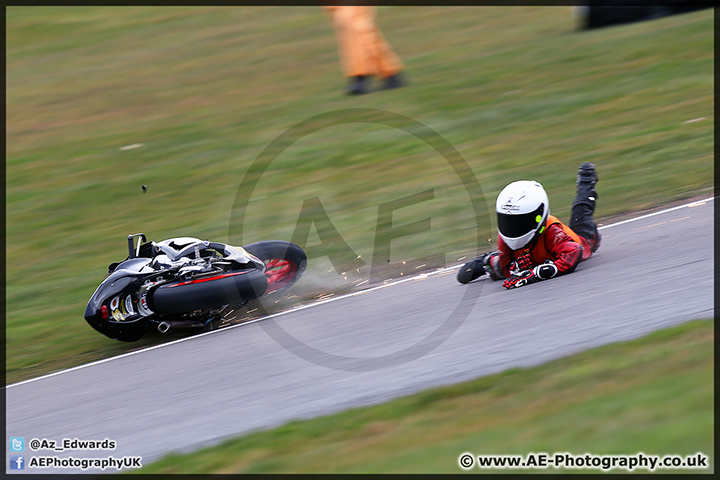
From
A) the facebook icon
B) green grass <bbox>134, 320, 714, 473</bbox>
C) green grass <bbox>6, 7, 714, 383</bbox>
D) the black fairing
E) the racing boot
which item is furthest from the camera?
green grass <bbox>6, 7, 714, 383</bbox>

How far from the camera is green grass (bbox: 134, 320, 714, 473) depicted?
365 centimetres

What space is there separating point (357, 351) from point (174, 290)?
2.00 meters

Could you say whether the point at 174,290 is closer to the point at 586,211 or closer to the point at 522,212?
the point at 522,212

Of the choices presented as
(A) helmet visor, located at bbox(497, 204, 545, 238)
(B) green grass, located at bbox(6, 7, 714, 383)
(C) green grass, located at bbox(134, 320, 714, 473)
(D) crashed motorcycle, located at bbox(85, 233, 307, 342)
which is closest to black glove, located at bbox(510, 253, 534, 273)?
(A) helmet visor, located at bbox(497, 204, 545, 238)

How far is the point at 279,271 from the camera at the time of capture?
26.4 feet

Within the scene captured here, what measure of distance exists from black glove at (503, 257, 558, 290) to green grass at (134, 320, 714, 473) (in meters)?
1.74

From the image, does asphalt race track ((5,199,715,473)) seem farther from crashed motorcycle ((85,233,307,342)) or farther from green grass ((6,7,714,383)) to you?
green grass ((6,7,714,383))

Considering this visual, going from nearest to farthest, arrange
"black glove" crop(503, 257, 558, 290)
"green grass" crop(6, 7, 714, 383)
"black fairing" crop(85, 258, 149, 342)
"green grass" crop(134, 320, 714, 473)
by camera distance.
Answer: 1. "green grass" crop(134, 320, 714, 473)
2. "black glove" crop(503, 257, 558, 290)
3. "black fairing" crop(85, 258, 149, 342)
4. "green grass" crop(6, 7, 714, 383)

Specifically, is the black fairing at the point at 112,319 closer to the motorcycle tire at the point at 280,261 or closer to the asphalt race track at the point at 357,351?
the asphalt race track at the point at 357,351

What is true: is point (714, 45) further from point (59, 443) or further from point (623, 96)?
point (59, 443)

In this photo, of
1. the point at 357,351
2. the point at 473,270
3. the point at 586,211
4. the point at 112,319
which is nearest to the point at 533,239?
the point at 473,270

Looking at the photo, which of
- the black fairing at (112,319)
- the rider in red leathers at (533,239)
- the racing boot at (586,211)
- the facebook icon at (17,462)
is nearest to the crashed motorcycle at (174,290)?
the black fairing at (112,319)

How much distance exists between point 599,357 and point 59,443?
3782 millimetres
